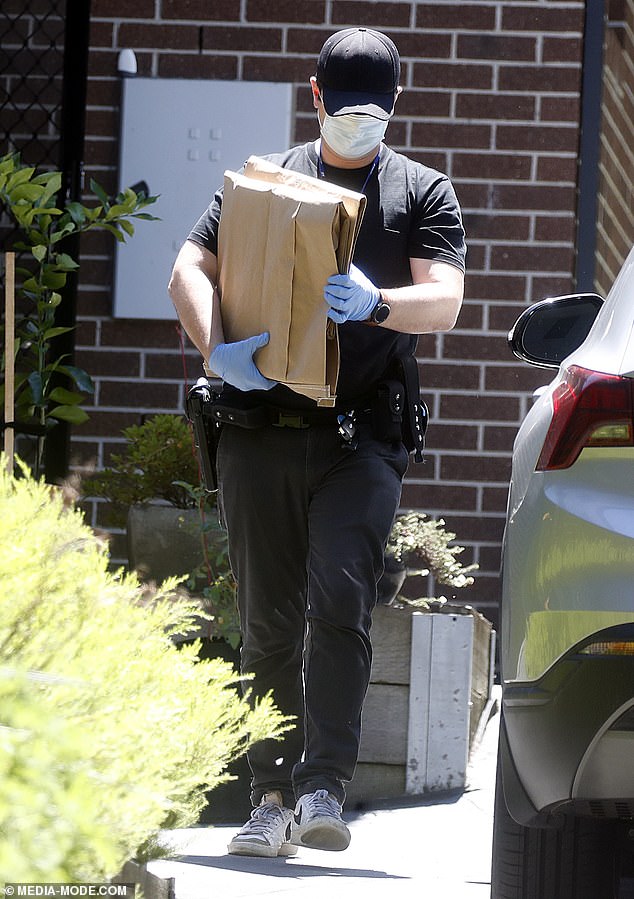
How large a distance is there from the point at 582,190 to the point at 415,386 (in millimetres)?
2950

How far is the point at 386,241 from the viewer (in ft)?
12.3

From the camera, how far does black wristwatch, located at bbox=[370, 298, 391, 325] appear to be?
352cm

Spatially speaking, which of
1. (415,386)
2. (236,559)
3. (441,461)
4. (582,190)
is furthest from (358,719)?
(582,190)

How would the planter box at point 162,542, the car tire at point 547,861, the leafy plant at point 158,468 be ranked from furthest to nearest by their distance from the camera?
the leafy plant at point 158,468 < the planter box at point 162,542 < the car tire at point 547,861

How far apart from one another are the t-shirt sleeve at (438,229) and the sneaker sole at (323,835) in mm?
1434

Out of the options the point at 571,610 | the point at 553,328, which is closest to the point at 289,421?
the point at 553,328

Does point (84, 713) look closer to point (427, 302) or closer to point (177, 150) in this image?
point (427, 302)

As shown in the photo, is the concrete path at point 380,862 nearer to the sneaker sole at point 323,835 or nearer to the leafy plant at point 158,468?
the sneaker sole at point 323,835

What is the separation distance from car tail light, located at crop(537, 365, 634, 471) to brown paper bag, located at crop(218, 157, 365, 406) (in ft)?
3.05

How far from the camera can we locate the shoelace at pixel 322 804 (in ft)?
11.4

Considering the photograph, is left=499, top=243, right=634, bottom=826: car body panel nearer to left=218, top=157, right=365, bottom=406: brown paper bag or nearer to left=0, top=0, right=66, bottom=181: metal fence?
left=218, top=157, right=365, bottom=406: brown paper bag

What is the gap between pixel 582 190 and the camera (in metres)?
6.36

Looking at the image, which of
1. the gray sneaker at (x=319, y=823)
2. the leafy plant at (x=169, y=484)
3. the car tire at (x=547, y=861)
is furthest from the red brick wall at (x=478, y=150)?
the car tire at (x=547, y=861)

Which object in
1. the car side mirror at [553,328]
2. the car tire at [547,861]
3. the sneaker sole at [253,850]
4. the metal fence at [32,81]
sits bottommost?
the sneaker sole at [253,850]
